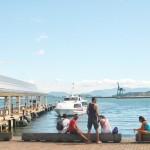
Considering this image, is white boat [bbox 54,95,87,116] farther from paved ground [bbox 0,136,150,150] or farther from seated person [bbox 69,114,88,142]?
paved ground [bbox 0,136,150,150]

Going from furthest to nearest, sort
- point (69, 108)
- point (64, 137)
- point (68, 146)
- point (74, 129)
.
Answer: point (69, 108) < point (64, 137) < point (74, 129) < point (68, 146)

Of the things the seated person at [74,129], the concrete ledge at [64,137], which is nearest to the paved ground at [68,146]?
the concrete ledge at [64,137]

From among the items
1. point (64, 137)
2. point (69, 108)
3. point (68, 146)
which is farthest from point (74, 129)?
point (69, 108)

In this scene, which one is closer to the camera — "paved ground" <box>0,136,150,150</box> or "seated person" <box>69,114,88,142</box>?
"paved ground" <box>0,136,150,150</box>

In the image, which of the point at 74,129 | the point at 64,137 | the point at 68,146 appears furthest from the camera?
the point at 64,137

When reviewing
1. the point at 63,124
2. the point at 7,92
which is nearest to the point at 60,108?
the point at 7,92

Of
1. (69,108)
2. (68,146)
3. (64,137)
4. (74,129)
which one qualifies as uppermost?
(69,108)

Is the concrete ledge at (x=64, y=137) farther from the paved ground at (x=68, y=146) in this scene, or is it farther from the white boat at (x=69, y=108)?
the white boat at (x=69, y=108)

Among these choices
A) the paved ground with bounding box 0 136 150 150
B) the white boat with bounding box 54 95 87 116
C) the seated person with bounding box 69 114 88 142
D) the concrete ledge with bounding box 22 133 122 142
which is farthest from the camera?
the white boat with bounding box 54 95 87 116

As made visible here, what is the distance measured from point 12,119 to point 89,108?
91.0ft

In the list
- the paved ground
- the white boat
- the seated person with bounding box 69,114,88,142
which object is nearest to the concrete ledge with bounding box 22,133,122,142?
the seated person with bounding box 69,114,88,142

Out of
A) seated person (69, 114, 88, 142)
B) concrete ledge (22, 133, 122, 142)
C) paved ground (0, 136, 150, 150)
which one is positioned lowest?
paved ground (0, 136, 150, 150)

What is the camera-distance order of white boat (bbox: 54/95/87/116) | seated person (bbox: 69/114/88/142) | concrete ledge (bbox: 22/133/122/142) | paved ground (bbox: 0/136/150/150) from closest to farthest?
paved ground (bbox: 0/136/150/150), concrete ledge (bbox: 22/133/122/142), seated person (bbox: 69/114/88/142), white boat (bbox: 54/95/87/116)

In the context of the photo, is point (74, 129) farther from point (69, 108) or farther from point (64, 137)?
point (69, 108)
